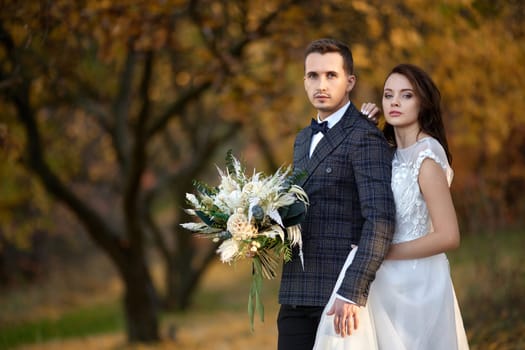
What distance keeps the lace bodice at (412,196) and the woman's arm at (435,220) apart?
0.03 metres

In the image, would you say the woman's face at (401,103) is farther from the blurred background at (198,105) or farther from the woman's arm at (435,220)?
the blurred background at (198,105)

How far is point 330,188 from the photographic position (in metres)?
3.36

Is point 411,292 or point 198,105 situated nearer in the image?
point 411,292

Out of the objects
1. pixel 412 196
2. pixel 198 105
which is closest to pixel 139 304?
pixel 198 105

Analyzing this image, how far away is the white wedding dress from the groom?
13 cm

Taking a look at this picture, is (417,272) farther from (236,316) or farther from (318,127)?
(236,316)

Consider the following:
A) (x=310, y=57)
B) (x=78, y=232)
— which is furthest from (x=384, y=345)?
(x=78, y=232)

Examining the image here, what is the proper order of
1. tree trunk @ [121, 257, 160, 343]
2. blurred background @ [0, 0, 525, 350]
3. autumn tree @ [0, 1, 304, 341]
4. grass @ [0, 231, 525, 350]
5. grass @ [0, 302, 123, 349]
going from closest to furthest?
autumn tree @ [0, 1, 304, 341], blurred background @ [0, 0, 525, 350], grass @ [0, 231, 525, 350], tree trunk @ [121, 257, 160, 343], grass @ [0, 302, 123, 349]

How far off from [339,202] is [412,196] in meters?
0.34

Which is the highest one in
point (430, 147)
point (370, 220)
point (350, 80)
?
point (350, 80)

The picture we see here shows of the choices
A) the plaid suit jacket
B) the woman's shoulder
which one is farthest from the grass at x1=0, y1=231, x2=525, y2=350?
the woman's shoulder

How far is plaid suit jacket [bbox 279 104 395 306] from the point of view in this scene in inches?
126

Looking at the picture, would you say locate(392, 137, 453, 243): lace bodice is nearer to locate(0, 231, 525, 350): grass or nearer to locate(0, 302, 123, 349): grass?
locate(0, 231, 525, 350): grass

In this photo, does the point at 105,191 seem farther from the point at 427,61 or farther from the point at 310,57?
the point at 310,57
